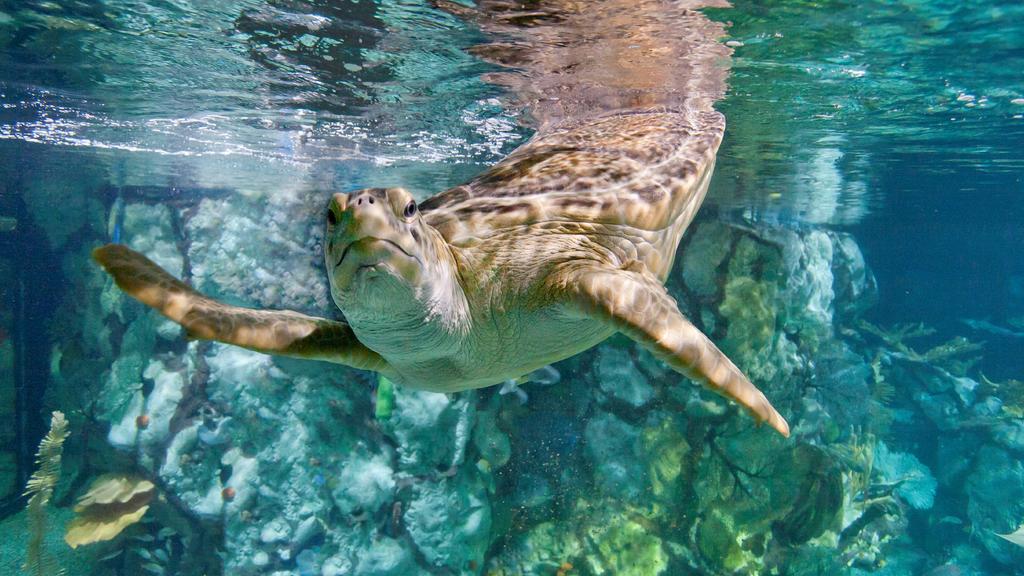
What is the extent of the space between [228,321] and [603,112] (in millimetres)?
6189

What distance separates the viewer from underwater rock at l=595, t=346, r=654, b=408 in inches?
297

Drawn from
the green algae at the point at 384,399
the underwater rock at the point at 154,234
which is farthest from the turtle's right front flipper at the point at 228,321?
the underwater rock at the point at 154,234

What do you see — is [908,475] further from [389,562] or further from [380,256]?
[380,256]

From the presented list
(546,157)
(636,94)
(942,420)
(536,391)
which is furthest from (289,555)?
(942,420)

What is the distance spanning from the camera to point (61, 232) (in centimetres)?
1213

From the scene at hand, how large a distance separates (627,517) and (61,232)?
43.8 ft

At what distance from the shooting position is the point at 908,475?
13.1m

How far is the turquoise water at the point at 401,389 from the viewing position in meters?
5.94

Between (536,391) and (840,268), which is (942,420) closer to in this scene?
(840,268)

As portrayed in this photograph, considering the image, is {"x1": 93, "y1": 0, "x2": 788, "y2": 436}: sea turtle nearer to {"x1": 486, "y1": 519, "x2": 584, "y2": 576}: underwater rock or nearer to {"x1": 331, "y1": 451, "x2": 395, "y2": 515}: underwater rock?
{"x1": 486, "y1": 519, "x2": 584, "y2": 576}: underwater rock

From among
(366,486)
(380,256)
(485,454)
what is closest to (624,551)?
(485,454)

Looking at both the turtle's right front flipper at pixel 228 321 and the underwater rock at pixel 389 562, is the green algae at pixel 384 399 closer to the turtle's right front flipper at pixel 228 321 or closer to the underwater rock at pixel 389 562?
the underwater rock at pixel 389 562

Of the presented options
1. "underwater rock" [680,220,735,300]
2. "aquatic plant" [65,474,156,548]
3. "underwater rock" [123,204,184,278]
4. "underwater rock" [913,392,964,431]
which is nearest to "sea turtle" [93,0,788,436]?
"underwater rock" [680,220,735,300]

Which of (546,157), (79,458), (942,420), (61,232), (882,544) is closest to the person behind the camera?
(546,157)
